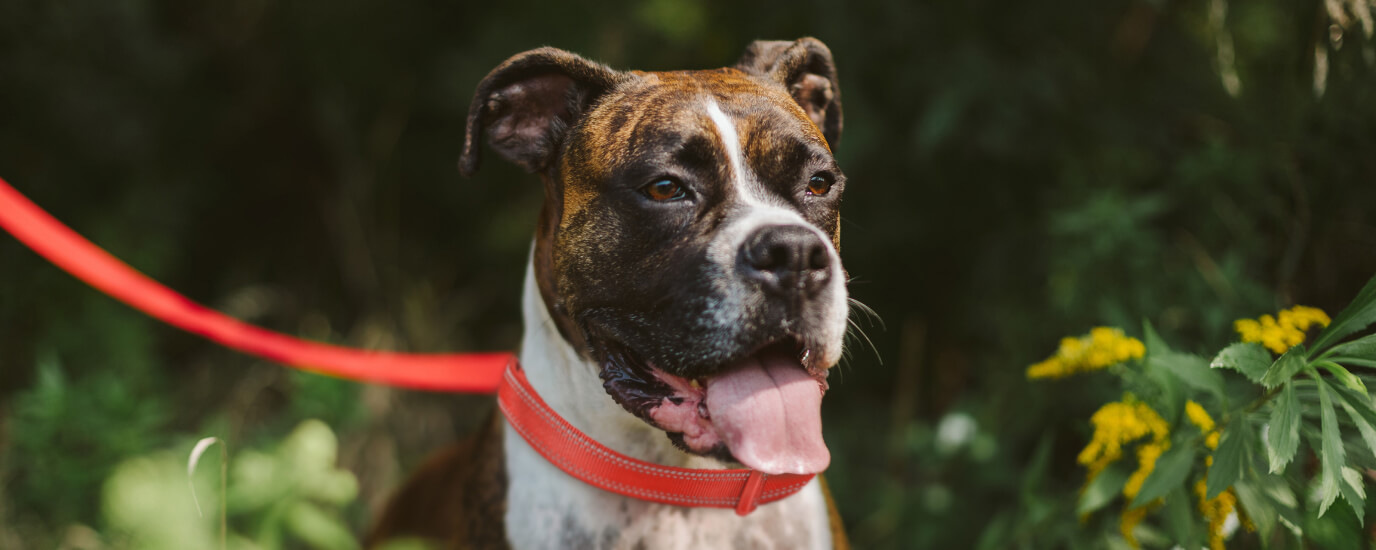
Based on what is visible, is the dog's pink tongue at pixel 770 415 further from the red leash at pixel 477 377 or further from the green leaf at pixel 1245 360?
the green leaf at pixel 1245 360

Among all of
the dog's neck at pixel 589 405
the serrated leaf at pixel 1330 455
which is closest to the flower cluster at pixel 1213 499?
the serrated leaf at pixel 1330 455

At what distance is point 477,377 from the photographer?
2930 mm

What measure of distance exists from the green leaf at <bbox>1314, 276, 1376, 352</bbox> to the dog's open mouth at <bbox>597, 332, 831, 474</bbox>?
1.14 meters

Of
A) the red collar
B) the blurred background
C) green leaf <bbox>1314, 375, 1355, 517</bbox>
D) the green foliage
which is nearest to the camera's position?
the green foliage

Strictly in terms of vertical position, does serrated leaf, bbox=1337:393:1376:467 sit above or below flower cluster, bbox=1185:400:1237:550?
above

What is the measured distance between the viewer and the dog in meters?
1.94

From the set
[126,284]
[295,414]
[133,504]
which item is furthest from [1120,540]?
[295,414]

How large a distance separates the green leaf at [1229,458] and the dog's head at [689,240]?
875 millimetres

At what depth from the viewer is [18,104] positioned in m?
4.18

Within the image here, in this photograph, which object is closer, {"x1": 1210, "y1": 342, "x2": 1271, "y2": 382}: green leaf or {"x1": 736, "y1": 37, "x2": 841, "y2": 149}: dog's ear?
{"x1": 1210, "y1": 342, "x2": 1271, "y2": 382}: green leaf

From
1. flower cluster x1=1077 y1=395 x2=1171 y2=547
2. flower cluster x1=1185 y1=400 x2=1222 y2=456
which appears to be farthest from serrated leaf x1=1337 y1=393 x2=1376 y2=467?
flower cluster x1=1077 y1=395 x2=1171 y2=547

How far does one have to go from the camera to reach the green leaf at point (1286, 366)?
193 cm

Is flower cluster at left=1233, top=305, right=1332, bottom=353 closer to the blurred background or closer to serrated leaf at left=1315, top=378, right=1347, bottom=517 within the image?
serrated leaf at left=1315, top=378, right=1347, bottom=517

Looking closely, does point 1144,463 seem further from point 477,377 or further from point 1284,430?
point 477,377
